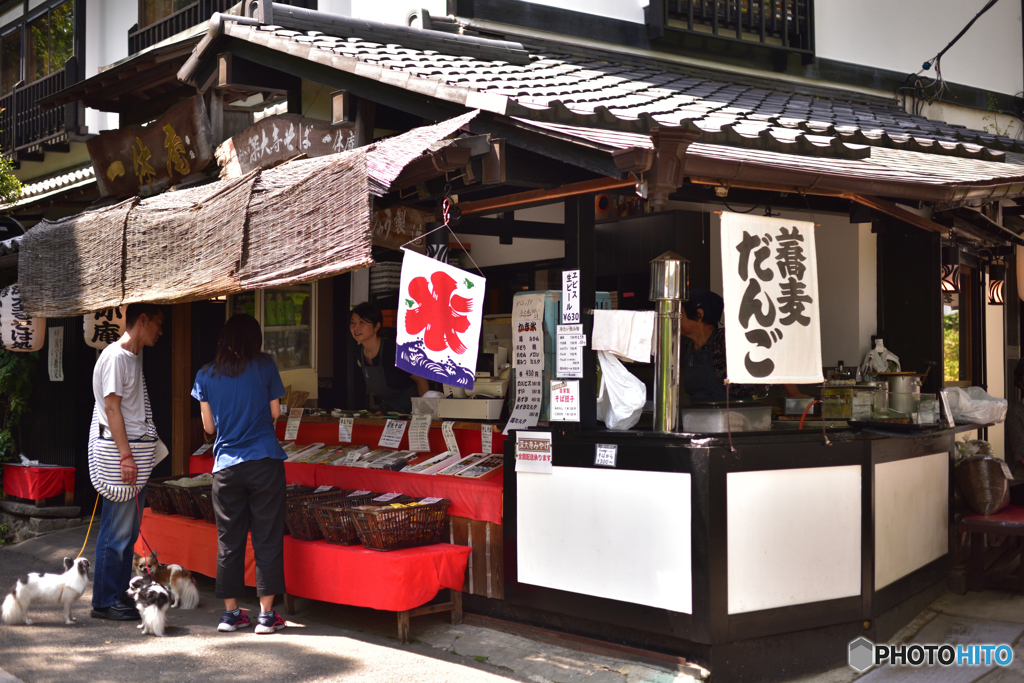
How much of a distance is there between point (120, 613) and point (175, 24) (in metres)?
8.12

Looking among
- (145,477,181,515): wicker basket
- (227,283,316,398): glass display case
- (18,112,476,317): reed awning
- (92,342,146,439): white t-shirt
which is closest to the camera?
(18,112,476,317): reed awning

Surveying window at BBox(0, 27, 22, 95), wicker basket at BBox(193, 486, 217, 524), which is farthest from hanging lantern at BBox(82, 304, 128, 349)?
window at BBox(0, 27, 22, 95)

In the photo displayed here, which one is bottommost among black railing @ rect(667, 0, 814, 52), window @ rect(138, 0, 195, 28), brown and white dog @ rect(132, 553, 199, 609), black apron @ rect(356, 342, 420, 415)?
brown and white dog @ rect(132, 553, 199, 609)

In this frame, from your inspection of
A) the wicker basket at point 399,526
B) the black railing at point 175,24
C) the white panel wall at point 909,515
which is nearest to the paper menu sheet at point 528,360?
the wicker basket at point 399,526

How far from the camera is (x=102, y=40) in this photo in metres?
14.3

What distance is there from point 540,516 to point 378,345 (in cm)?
321

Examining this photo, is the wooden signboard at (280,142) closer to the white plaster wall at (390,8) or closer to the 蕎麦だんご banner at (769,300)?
the white plaster wall at (390,8)

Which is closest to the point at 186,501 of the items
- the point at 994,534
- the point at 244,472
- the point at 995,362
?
the point at 244,472

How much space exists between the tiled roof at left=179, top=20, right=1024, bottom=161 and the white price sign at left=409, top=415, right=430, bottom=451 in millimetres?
3043

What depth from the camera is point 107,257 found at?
7992 millimetres

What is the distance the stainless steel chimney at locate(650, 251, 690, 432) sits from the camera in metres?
5.96

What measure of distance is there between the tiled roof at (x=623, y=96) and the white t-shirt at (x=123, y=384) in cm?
285

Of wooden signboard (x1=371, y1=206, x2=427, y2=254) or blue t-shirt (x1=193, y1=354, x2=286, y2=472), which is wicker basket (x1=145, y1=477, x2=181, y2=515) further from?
wooden signboard (x1=371, y1=206, x2=427, y2=254)

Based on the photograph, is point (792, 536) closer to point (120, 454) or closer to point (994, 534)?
point (994, 534)
